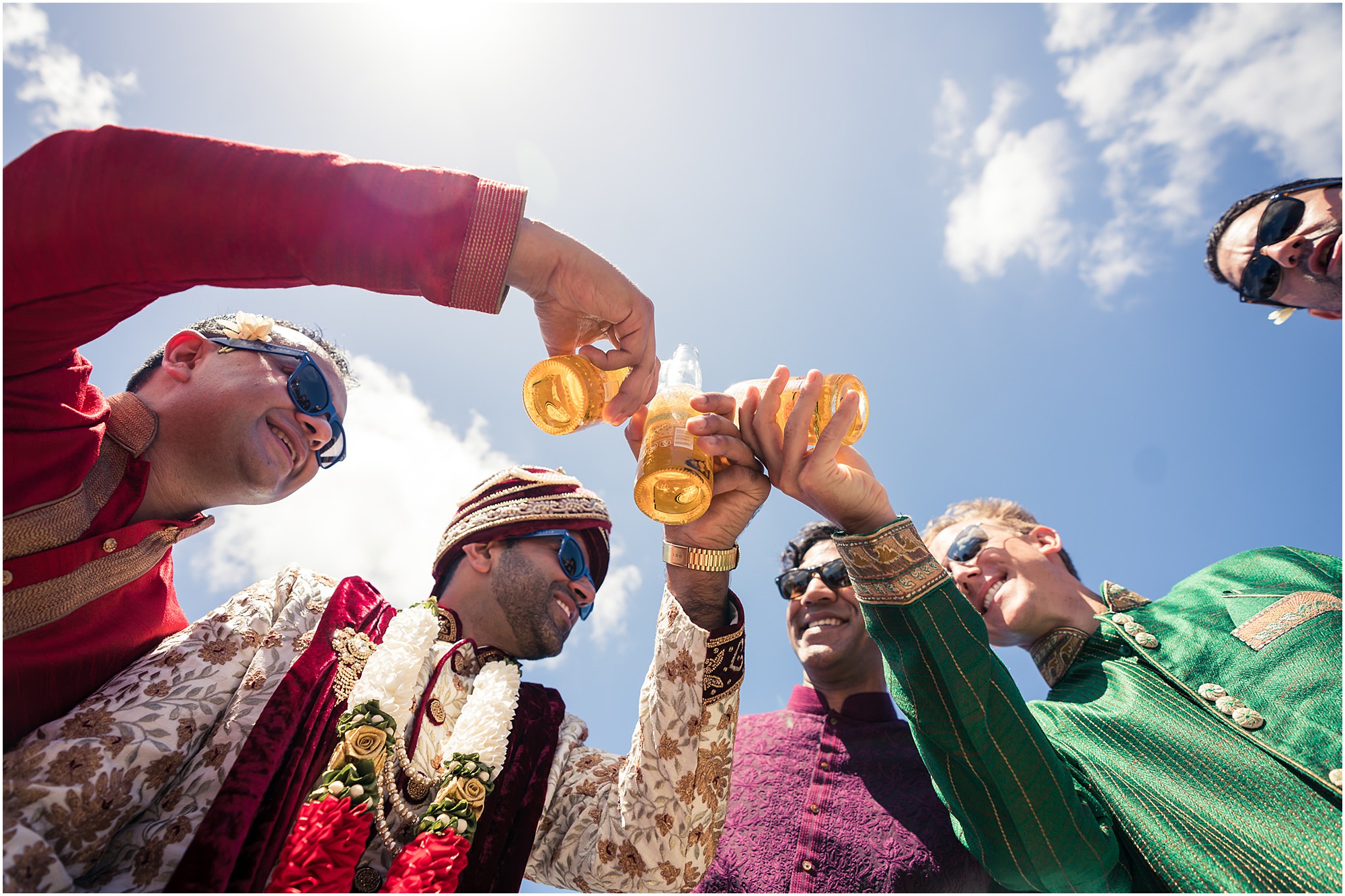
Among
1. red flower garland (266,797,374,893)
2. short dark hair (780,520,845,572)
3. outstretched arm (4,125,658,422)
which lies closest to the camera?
outstretched arm (4,125,658,422)

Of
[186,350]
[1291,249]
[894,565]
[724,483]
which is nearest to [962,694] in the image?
[894,565]

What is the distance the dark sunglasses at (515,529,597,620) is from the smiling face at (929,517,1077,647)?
6.57 ft

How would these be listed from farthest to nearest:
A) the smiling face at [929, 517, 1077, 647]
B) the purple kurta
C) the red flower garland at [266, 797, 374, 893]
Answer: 1. the smiling face at [929, 517, 1077, 647]
2. the purple kurta
3. the red flower garland at [266, 797, 374, 893]

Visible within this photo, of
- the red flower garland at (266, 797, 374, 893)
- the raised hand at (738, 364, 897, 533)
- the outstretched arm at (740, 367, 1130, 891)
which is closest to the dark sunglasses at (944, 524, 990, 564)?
the outstretched arm at (740, 367, 1130, 891)

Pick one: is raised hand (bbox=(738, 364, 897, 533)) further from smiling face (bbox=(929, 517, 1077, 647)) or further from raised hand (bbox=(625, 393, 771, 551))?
smiling face (bbox=(929, 517, 1077, 647))

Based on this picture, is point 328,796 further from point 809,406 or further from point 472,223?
point 809,406

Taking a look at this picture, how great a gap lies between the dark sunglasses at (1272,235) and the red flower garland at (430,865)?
4.47m

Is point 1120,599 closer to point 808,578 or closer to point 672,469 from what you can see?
point 808,578

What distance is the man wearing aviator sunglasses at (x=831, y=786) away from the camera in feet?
9.89

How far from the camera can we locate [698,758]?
233 cm

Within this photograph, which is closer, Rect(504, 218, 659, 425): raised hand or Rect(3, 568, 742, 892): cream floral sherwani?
Rect(3, 568, 742, 892): cream floral sherwani

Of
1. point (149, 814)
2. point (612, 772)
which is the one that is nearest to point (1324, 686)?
point (612, 772)

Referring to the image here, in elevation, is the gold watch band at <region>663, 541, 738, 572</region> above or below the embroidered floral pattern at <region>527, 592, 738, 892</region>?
above

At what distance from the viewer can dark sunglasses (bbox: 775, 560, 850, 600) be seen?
14.4 feet
